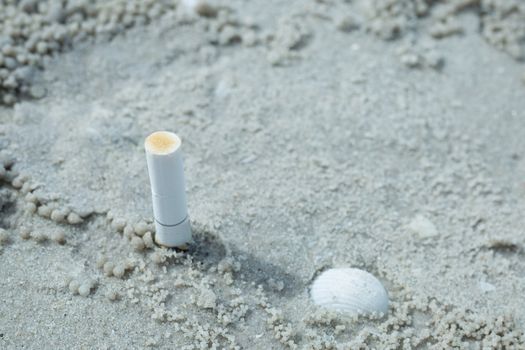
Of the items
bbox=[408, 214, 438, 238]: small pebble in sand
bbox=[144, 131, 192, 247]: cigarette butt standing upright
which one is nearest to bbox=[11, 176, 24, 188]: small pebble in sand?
bbox=[144, 131, 192, 247]: cigarette butt standing upright

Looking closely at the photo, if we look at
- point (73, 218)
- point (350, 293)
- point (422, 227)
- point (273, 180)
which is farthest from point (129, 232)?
point (422, 227)

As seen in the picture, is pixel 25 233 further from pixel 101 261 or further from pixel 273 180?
pixel 273 180

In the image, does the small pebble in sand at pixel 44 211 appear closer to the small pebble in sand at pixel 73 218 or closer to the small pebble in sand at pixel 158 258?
the small pebble in sand at pixel 73 218

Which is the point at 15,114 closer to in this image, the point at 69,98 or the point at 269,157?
the point at 69,98

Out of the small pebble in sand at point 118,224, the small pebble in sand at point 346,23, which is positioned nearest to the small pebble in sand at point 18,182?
the small pebble in sand at point 118,224

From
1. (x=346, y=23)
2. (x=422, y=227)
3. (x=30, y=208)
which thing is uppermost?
(x=346, y=23)

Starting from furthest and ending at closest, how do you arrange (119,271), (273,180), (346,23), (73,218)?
(346,23) → (273,180) → (73,218) → (119,271)
